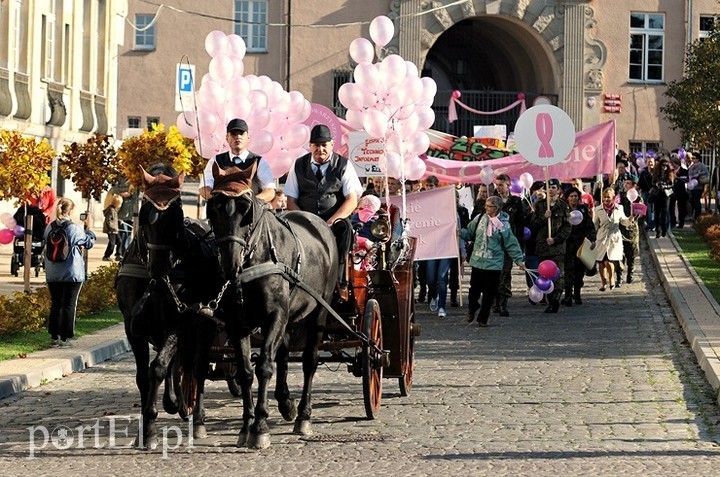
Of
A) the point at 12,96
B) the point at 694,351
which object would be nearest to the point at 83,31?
the point at 12,96

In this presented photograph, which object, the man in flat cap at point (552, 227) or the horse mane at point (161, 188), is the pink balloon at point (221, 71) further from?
the man in flat cap at point (552, 227)

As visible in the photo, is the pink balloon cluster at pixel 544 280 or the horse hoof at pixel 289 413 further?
the pink balloon cluster at pixel 544 280

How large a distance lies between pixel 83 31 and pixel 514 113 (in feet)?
56.0

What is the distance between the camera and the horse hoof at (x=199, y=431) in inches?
437

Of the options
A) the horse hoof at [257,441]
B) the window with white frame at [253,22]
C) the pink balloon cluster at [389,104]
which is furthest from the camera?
the window with white frame at [253,22]

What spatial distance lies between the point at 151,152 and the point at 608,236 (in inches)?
305

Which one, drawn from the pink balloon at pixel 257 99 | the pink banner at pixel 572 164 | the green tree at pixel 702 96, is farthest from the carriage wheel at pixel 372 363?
the green tree at pixel 702 96

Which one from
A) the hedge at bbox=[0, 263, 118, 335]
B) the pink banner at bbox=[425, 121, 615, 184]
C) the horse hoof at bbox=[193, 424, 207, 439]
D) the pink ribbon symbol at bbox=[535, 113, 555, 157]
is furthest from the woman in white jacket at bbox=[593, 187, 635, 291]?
the horse hoof at bbox=[193, 424, 207, 439]

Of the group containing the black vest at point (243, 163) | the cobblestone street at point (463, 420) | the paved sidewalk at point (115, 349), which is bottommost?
the cobblestone street at point (463, 420)

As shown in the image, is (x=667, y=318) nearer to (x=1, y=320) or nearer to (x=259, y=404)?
(x=1, y=320)

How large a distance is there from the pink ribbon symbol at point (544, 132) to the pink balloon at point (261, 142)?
7443mm

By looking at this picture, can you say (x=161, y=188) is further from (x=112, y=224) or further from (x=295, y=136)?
(x=112, y=224)

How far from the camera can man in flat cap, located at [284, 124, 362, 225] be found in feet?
41.4

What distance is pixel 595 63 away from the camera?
52438mm
